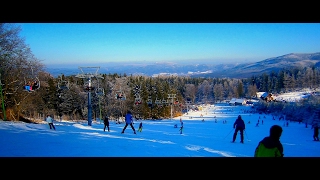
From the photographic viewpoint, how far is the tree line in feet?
17.7

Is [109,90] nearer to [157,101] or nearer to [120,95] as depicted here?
[120,95]

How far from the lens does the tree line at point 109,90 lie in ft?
17.7

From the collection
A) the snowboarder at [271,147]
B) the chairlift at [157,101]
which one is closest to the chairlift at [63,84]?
the chairlift at [157,101]

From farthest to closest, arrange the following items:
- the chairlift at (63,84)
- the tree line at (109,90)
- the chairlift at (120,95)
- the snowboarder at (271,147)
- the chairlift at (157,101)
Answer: the chairlift at (157,101)
the chairlift at (120,95)
the chairlift at (63,84)
the tree line at (109,90)
the snowboarder at (271,147)

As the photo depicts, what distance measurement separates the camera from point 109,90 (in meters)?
8.55

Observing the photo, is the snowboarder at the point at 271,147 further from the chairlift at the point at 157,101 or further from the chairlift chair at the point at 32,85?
the chairlift at the point at 157,101

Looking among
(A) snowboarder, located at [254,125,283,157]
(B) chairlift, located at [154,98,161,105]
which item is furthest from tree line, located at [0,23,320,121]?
Result: (A) snowboarder, located at [254,125,283,157]

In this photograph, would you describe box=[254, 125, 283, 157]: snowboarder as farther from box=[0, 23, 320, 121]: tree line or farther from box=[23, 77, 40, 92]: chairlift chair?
box=[23, 77, 40, 92]: chairlift chair
